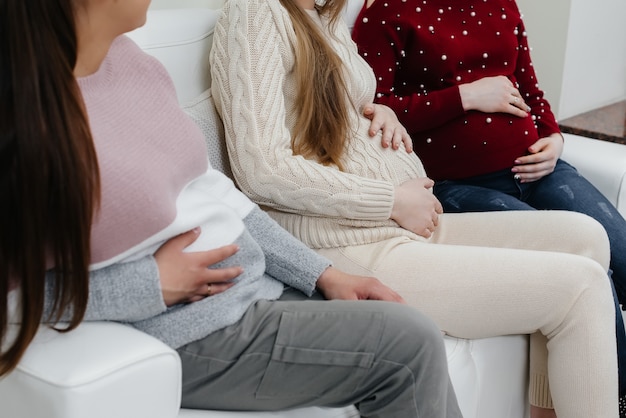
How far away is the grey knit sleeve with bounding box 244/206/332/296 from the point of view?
1347mm

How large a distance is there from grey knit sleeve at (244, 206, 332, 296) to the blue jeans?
23.9 inches

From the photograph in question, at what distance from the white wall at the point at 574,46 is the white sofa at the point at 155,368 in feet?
4.56

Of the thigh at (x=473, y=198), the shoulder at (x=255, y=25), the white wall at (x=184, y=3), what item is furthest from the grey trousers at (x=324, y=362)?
the white wall at (x=184, y=3)

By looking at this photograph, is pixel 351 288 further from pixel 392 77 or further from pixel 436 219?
pixel 392 77

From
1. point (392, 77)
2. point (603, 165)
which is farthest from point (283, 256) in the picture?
point (603, 165)

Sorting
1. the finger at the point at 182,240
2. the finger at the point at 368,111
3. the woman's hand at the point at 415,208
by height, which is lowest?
the woman's hand at the point at 415,208

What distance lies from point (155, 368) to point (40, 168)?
270mm

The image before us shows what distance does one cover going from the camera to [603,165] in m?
1.96

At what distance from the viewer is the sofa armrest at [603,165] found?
1941 millimetres

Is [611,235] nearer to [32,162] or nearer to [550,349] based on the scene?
[550,349]

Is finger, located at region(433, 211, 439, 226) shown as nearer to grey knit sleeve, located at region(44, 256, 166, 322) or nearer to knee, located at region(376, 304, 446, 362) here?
knee, located at region(376, 304, 446, 362)

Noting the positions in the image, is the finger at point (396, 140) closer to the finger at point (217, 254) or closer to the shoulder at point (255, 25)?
the shoulder at point (255, 25)

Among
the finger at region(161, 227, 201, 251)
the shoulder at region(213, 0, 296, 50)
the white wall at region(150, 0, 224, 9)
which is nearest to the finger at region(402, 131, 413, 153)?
the shoulder at region(213, 0, 296, 50)

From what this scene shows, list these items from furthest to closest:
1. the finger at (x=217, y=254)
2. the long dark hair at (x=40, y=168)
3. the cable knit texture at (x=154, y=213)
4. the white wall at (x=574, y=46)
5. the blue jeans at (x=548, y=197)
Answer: the white wall at (x=574, y=46), the blue jeans at (x=548, y=197), the finger at (x=217, y=254), the cable knit texture at (x=154, y=213), the long dark hair at (x=40, y=168)
